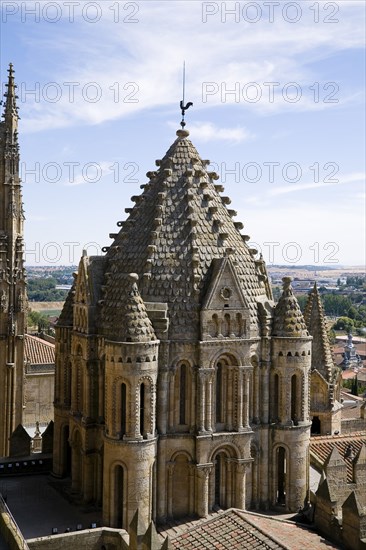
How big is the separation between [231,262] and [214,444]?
8.12 metres

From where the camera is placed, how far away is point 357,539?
2694cm

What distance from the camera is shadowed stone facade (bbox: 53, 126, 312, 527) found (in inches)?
1111

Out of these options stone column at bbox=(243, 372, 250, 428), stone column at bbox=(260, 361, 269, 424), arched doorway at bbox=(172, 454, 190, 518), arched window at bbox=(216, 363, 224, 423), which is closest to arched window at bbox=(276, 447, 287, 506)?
stone column at bbox=(260, 361, 269, 424)

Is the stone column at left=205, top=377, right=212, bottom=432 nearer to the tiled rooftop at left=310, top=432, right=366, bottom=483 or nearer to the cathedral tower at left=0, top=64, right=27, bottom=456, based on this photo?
the tiled rooftop at left=310, top=432, right=366, bottom=483

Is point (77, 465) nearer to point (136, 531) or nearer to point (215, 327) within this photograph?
point (136, 531)

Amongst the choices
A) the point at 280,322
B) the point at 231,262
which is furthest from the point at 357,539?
the point at 231,262

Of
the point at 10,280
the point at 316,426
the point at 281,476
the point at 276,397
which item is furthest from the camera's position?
the point at 10,280

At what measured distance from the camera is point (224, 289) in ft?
98.3

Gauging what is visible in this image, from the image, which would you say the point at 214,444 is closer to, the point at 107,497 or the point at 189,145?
the point at 107,497

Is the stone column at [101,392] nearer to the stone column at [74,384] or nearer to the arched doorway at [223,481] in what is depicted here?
the stone column at [74,384]

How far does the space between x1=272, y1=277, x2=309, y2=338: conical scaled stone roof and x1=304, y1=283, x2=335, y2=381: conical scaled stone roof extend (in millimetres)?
11640

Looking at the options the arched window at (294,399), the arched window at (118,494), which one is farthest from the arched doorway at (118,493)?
the arched window at (294,399)

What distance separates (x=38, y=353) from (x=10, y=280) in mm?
27883

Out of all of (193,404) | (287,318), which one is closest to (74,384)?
(193,404)
